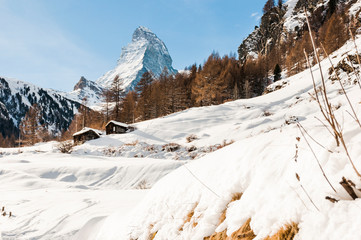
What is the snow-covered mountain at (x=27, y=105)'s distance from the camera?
3530 inches

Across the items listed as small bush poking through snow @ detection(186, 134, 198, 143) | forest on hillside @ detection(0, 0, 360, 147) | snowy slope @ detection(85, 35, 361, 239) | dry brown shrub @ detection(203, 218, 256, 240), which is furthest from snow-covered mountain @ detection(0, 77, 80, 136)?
dry brown shrub @ detection(203, 218, 256, 240)

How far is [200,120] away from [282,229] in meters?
21.7

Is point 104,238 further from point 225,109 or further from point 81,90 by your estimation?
point 81,90

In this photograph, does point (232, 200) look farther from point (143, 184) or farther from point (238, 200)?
point (143, 184)

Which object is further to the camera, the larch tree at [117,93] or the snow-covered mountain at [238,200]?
the larch tree at [117,93]

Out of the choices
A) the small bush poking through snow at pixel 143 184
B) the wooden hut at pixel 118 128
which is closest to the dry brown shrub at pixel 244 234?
the small bush poking through snow at pixel 143 184

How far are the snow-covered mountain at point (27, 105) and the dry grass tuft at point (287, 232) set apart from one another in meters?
110

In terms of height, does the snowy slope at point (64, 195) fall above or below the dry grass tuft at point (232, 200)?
below

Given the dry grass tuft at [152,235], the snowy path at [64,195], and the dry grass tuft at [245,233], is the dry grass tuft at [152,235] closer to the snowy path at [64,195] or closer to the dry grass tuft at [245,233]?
the dry grass tuft at [245,233]

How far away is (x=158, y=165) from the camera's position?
8.79 metres

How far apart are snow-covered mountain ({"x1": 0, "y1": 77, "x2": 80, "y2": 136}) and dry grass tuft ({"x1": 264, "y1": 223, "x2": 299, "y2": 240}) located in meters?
110

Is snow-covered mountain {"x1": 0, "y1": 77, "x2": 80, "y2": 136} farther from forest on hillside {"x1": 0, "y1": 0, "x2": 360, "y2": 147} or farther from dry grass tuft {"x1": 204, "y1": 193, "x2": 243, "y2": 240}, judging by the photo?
dry grass tuft {"x1": 204, "y1": 193, "x2": 243, "y2": 240}

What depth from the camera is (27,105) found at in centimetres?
9844

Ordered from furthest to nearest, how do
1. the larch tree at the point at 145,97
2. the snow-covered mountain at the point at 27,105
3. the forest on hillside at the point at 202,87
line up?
the snow-covered mountain at the point at 27,105 < the larch tree at the point at 145,97 < the forest on hillside at the point at 202,87
